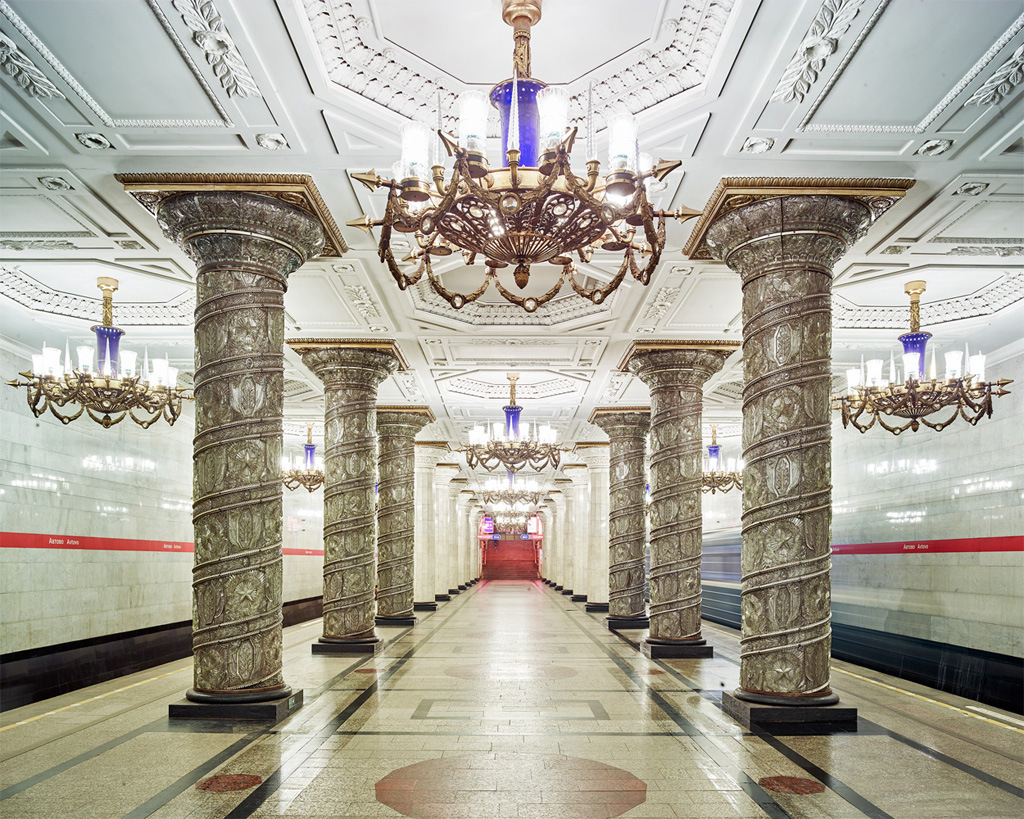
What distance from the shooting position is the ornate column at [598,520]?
65.9ft

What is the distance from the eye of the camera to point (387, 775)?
5.06 meters

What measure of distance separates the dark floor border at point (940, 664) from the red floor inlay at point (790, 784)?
15.7 ft

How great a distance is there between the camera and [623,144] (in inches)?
151

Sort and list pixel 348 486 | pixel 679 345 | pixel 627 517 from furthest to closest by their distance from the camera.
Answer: pixel 627 517
pixel 348 486
pixel 679 345

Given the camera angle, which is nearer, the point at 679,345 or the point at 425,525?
the point at 679,345

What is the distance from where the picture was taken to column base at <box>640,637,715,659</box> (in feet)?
33.9

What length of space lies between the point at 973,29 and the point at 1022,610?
26.2 feet

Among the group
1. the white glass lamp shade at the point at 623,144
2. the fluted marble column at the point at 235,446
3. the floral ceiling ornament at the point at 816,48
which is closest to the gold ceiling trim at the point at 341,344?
the fluted marble column at the point at 235,446

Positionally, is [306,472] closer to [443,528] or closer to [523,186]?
[443,528]

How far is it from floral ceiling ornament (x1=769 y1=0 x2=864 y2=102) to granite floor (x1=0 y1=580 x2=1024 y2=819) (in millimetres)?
4242

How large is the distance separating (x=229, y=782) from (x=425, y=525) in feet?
50.1

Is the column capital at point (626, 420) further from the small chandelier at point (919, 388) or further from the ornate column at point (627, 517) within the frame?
the small chandelier at point (919, 388)

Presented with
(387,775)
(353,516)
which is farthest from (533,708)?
(353,516)

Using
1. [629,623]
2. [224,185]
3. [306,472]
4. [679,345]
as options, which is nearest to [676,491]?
[679,345]
